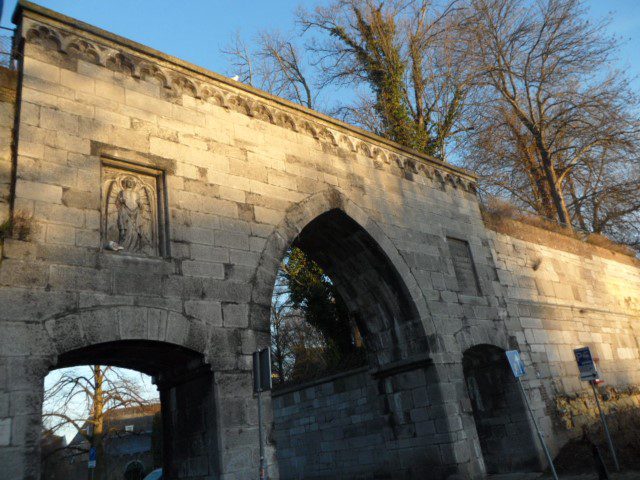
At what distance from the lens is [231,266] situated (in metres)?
7.38

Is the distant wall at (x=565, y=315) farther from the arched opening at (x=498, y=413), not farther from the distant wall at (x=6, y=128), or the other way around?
the distant wall at (x=6, y=128)

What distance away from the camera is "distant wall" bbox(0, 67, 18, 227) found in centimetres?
593

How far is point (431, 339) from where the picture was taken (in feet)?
31.9

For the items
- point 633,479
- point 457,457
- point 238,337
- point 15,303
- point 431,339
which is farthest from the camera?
point 431,339

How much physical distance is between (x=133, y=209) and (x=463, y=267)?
6.86m

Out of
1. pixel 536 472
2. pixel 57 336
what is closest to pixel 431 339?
pixel 536 472

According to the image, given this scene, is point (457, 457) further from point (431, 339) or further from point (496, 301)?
point (496, 301)

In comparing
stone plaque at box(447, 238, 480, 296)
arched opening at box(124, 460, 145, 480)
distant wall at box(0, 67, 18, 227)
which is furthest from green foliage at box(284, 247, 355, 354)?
arched opening at box(124, 460, 145, 480)

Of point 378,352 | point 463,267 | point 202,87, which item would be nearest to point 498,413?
point 378,352

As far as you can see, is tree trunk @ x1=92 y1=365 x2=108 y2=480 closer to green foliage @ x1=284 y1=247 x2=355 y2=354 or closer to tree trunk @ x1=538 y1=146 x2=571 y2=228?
green foliage @ x1=284 y1=247 x2=355 y2=354

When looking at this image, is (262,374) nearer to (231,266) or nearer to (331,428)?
(231,266)

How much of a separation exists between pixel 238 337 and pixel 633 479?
636 centimetres

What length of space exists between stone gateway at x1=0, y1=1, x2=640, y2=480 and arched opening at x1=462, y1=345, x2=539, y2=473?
0.12 ft

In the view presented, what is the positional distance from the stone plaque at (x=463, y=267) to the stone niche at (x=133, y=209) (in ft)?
20.3
